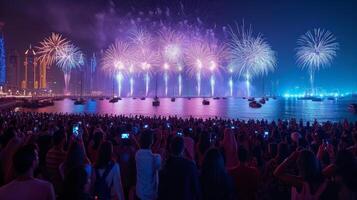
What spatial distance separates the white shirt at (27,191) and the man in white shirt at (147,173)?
2148 millimetres

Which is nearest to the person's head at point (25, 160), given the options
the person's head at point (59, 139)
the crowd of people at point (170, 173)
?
the crowd of people at point (170, 173)

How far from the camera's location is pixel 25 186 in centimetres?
419

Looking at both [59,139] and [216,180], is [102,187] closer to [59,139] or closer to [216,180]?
[216,180]

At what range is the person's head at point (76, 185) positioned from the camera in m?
4.18

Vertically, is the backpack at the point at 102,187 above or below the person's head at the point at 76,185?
below

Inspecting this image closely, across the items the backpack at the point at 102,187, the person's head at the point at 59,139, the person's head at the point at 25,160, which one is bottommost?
the backpack at the point at 102,187

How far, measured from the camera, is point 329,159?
29.2 ft

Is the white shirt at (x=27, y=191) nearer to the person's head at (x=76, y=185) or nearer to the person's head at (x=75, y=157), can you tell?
the person's head at (x=76, y=185)

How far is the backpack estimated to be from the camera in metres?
5.93

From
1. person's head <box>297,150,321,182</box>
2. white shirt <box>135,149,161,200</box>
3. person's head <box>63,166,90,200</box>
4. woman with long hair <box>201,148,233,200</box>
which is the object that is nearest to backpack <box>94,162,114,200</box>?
white shirt <box>135,149,161,200</box>

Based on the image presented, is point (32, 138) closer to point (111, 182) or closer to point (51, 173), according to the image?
point (51, 173)

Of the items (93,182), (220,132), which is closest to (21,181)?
(93,182)

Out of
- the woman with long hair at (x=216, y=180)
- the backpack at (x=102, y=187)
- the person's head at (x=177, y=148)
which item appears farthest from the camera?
the backpack at (x=102, y=187)

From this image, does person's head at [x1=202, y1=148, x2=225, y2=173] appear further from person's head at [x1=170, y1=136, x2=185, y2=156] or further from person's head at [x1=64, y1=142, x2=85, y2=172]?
person's head at [x1=64, y1=142, x2=85, y2=172]
